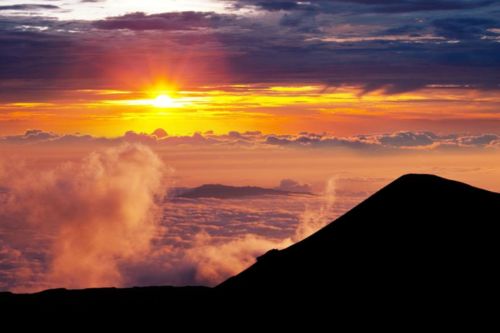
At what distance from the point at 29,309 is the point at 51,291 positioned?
10.7 m

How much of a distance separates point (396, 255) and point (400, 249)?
52 centimetres

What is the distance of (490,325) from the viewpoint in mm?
34688

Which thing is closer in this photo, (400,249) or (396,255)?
(396,255)

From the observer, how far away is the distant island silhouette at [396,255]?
1503 inches

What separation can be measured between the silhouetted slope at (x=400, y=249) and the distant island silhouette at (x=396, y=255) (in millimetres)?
54

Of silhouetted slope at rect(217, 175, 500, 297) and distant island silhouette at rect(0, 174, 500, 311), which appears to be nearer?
distant island silhouette at rect(0, 174, 500, 311)

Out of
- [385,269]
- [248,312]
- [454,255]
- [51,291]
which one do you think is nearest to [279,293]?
[248,312]

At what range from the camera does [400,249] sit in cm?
4084

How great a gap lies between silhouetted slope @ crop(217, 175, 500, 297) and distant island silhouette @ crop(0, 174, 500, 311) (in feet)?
0.18

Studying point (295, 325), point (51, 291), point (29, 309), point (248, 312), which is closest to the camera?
point (295, 325)

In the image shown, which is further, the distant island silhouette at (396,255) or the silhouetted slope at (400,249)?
the silhouetted slope at (400,249)

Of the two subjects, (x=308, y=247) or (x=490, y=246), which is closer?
(x=490, y=246)

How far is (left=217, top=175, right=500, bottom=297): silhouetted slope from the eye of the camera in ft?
127

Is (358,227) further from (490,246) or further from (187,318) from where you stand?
(187,318)
